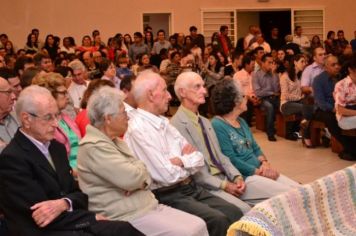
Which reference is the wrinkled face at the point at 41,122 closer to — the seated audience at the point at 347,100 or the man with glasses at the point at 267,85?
the seated audience at the point at 347,100

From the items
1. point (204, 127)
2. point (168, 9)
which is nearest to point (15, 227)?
point (204, 127)

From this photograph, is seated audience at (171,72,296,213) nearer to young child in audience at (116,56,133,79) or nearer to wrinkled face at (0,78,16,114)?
wrinkled face at (0,78,16,114)

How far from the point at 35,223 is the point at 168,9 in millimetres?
12974

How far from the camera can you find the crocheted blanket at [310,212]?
2.19m

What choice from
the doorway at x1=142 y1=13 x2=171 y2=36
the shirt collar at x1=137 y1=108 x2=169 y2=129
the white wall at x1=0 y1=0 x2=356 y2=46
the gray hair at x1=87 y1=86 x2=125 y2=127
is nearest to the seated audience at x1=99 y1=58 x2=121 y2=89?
the shirt collar at x1=137 y1=108 x2=169 y2=129

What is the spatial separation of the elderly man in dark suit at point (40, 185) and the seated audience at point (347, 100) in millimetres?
4271

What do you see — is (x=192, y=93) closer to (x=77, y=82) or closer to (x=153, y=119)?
(x=153, y=119)

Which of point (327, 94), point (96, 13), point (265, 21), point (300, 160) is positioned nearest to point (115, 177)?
point (300, 160)

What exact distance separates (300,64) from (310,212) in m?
7.16

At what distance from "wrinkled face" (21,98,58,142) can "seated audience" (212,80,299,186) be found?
149 centimetres

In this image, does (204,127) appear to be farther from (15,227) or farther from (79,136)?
(15,227)

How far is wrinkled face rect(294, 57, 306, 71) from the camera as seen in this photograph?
363 inches

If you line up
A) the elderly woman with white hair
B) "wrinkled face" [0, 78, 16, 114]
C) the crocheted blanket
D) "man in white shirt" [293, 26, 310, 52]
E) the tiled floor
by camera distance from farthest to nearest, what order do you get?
"man in white shirt" [293, 26, 310, 52]
the tiled floor
"wrinkled face" [0, 78, 16, 114]
the elderly woman with white hair
the crocheted blanket

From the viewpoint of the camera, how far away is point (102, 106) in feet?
10.5
